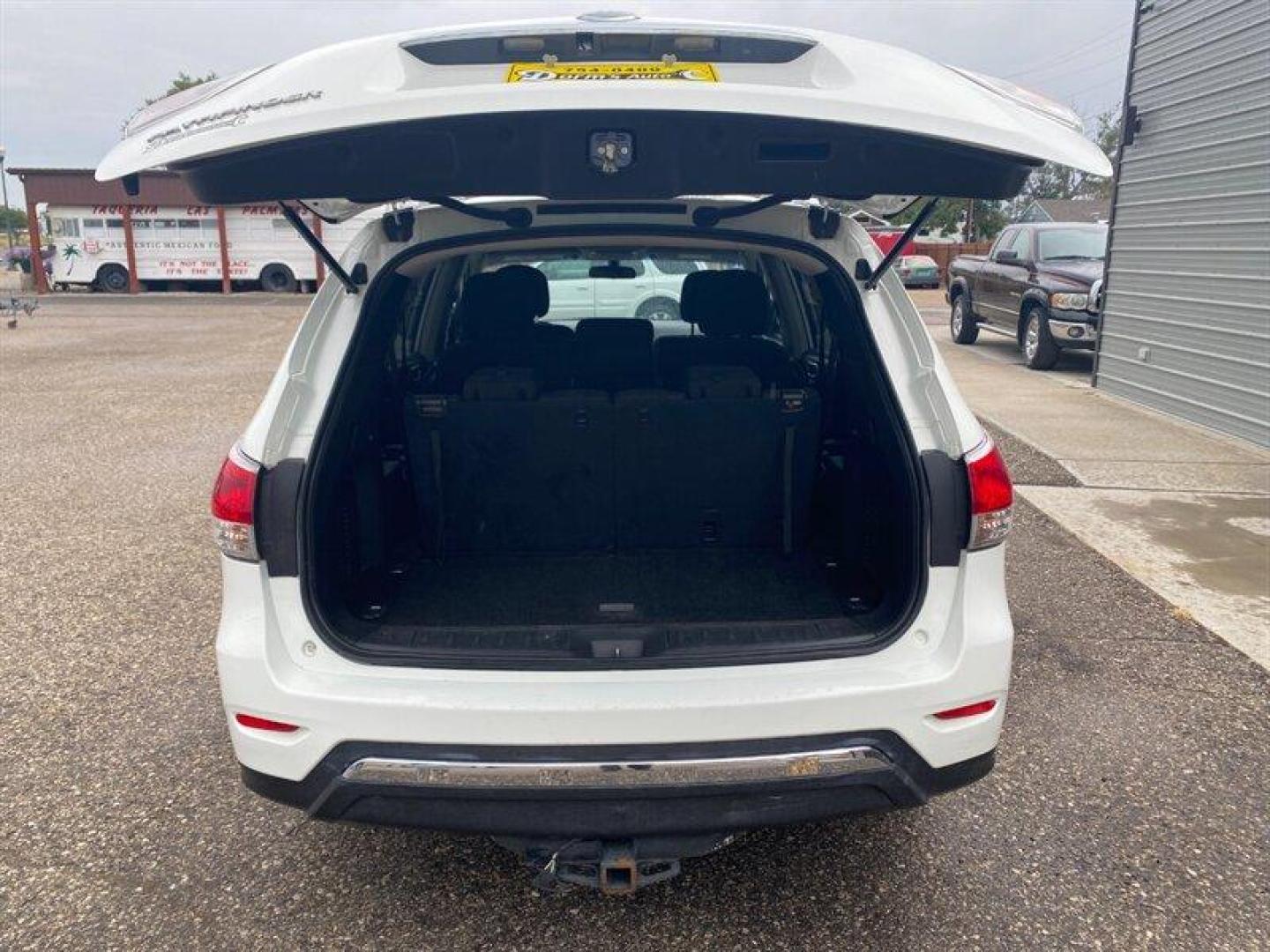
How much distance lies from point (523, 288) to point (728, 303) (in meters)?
0.79

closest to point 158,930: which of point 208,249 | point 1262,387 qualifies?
point 1262,387

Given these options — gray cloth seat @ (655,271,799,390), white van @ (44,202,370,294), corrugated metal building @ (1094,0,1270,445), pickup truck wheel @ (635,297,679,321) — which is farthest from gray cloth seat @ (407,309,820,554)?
white van @ (44,202,370,294)

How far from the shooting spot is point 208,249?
28.3 metres

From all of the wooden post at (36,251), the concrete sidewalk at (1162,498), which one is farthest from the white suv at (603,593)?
the wooden post at (36,251)

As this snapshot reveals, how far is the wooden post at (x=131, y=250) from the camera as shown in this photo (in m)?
28.0

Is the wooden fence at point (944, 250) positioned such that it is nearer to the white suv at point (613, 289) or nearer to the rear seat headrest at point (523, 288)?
the white suv at point (613, 289)

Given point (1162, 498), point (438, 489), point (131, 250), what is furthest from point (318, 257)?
point (131, 250)

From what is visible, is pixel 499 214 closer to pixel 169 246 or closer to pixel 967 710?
pixel 967 710

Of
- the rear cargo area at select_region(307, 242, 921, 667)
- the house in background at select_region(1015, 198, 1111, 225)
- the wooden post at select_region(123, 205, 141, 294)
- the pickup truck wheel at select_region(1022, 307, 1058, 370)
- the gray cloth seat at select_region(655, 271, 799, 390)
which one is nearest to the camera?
the rear cargo area at select_region(307, 242, 921, 667)

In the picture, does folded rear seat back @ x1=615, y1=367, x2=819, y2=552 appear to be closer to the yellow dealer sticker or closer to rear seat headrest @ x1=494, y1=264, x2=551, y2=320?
rear seat headrest @ x1=494, y1=264, x2=551, y2=320

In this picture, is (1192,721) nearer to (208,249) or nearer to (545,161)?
(545,161)

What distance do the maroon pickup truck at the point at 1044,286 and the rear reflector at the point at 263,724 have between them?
10.2 meters

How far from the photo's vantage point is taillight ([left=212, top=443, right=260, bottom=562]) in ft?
6.99

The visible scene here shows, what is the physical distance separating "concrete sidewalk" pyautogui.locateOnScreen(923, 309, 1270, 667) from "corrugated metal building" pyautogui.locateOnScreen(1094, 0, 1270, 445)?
0.38m
